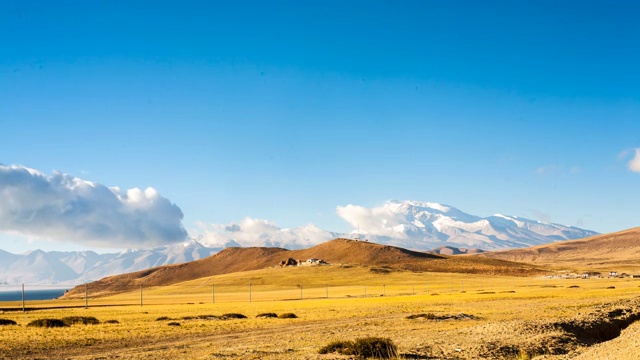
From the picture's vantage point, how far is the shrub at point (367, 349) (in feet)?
67.1

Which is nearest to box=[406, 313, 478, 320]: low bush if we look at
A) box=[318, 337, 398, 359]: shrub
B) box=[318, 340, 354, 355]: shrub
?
box=[318, 337, 398, 359]: shrub

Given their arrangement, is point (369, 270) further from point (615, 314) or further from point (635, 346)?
point (635, 346)

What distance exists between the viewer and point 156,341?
94.2 feet

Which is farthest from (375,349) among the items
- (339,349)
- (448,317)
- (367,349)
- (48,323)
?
(48,323)

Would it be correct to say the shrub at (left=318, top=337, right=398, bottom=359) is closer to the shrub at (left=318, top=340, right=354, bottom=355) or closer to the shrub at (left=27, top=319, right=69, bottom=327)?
the shrub at (left=318, top=340, right=354, bottom=355)


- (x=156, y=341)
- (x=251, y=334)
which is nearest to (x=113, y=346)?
(x=156, y=341)

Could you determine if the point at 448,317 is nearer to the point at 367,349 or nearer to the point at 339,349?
the point at 367,349

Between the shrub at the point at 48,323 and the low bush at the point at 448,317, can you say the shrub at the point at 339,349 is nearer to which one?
the low bush at the point at 448,317

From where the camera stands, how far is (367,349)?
20.9m

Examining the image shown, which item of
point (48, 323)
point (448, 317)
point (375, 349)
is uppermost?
point (375, 349)

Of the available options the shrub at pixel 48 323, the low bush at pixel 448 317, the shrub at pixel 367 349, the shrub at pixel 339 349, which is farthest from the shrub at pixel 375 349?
the shrub at pixel 48 323

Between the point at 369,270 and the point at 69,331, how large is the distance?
131 meters

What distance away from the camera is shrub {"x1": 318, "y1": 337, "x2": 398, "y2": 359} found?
20.5 metres

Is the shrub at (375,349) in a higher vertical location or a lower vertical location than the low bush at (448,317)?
higher
